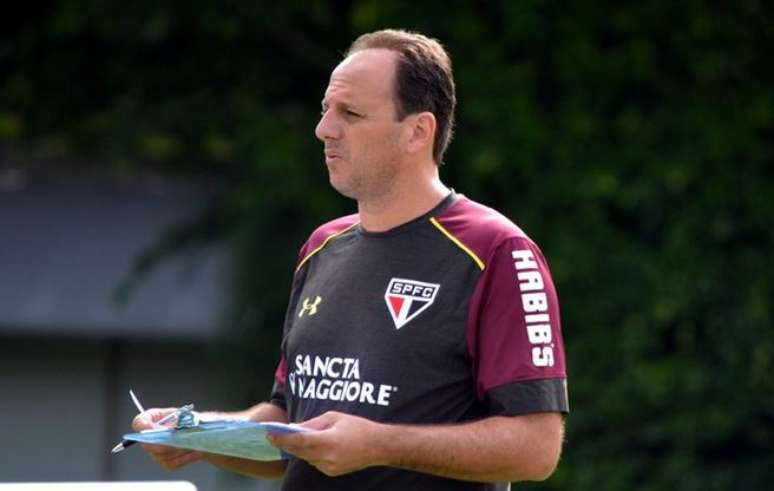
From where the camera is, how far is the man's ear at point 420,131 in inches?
113

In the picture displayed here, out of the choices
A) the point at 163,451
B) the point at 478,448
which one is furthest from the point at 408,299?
the point at 163,451

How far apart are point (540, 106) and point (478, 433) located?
5058 millimetres

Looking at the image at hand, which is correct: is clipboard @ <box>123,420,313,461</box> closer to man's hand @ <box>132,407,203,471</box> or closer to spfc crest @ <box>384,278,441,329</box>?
man's hand @ <box>132,407,203,471</box>

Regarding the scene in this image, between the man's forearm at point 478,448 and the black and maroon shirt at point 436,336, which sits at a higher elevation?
the black and maroon shirt at point 436,336

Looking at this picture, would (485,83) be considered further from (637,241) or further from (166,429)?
(166,429)

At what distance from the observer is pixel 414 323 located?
2.77m

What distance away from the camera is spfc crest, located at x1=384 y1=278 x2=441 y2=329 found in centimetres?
278

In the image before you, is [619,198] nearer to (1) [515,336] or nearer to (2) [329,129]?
(2) [329,129]

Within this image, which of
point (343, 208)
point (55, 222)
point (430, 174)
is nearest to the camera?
point (430, 174)

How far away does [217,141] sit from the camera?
806 cm

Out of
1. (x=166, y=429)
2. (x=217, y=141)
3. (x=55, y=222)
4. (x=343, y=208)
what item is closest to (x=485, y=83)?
(x=343, y=208)

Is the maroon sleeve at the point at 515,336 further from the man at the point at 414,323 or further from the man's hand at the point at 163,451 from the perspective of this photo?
the man's hand at the point at 163,451

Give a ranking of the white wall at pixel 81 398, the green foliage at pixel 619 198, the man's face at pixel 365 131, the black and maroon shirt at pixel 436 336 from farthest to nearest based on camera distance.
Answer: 1. the white wall at pixel 81 398
2. the green foliage at pixel 619 198
3. the man's face at pixel 365 131
4. the black and maroon shirt at pixel 436 336

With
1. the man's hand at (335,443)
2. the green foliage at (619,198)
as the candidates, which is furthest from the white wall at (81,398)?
the man's hand at (335,443)
